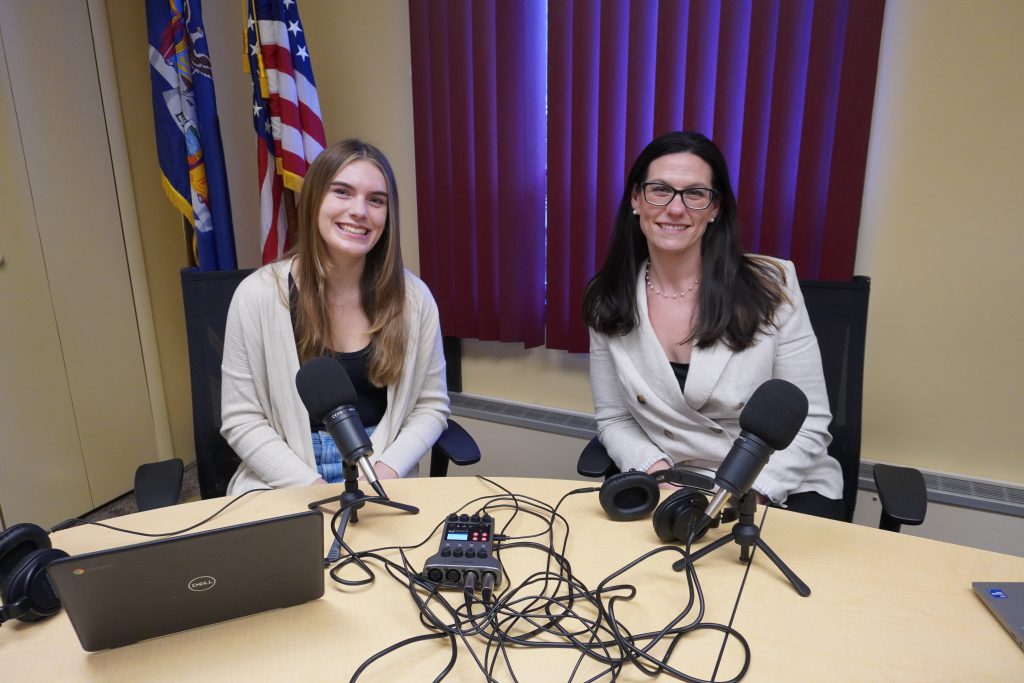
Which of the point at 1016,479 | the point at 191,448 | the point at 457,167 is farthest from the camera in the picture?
the point at 191,448

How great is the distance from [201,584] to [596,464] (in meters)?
0.89

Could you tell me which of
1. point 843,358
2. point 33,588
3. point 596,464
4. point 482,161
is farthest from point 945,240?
point 33,588

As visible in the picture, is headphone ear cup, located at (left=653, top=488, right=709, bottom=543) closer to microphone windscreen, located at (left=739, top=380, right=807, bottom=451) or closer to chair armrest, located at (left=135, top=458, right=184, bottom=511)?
microphone windscreen, located at (left=739, top=380, right=807, bottom=451)

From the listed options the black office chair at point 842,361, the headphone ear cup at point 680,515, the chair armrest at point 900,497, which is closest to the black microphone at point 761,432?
Result: the headphone ear cup at point 680,515

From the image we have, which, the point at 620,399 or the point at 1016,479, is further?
the point at 1016,479

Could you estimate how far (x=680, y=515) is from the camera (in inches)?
38.8

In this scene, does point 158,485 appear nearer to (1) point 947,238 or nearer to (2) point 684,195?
(2) point 684,195

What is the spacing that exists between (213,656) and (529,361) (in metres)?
1.74

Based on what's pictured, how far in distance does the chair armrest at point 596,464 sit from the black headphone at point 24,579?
0.97 meters

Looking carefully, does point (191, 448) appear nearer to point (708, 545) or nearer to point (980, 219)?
point (708, 545)

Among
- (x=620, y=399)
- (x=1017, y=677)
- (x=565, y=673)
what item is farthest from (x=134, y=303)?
(x=1017, y=677)

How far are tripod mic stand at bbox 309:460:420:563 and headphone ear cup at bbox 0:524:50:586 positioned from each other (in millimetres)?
403

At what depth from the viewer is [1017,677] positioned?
0.75 meters

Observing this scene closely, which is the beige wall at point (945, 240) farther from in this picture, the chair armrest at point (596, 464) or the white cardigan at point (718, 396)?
the chair armrest at point (596, 464)
